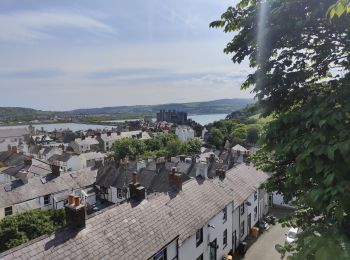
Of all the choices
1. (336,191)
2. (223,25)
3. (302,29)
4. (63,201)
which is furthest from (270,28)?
(63,201)

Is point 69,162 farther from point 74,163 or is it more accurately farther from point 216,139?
point 216,139

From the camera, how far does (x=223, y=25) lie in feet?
31.0

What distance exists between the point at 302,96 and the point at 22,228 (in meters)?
20.2

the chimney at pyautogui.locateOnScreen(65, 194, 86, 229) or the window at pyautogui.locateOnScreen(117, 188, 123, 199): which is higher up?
the chimney at pyautogui.locateOnScreen(65, 194, 86, 229)

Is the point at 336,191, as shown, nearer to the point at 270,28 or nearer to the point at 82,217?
the point at 270,28

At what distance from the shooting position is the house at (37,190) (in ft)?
103

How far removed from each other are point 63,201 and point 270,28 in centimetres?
3326

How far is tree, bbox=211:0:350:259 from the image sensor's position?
565 cm

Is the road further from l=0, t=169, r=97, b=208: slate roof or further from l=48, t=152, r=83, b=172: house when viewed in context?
l=48, t=152, r=83, b=172: house

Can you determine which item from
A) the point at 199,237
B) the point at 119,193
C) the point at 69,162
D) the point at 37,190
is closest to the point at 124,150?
the point at 69,162

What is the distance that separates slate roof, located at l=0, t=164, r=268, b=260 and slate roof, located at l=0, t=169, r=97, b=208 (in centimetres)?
1928

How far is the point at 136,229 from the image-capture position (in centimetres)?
1675

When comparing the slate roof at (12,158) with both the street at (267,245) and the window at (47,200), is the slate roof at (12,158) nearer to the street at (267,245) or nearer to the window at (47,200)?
the window at (47,200)

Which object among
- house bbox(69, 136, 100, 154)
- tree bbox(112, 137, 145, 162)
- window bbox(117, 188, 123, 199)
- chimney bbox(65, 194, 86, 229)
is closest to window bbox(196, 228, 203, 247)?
chimney bbox(65, 194, 86, 229)
